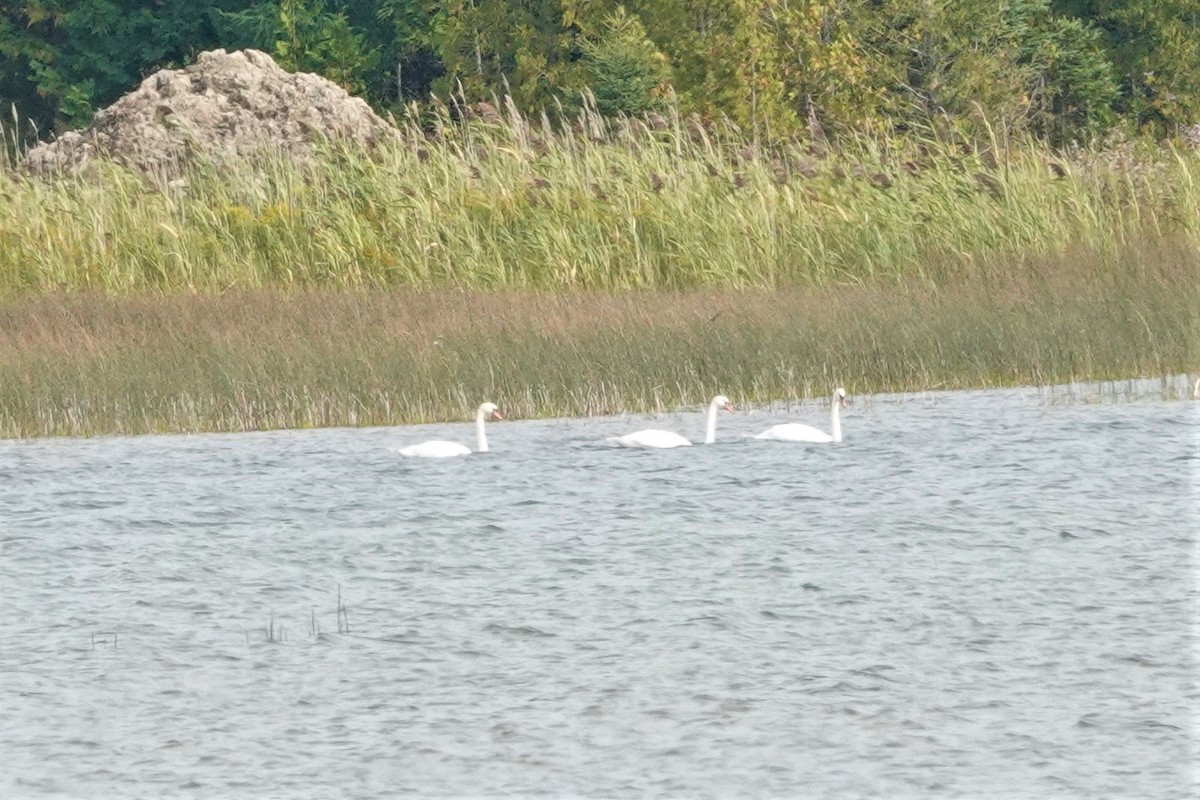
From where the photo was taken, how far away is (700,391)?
14406mm

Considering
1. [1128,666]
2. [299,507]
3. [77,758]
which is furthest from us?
[299,507]

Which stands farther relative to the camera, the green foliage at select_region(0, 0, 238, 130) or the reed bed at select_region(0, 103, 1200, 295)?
the green foliage at select_region(0, 0, 238, 130)

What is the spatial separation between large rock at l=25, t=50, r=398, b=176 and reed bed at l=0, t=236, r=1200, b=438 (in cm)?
705

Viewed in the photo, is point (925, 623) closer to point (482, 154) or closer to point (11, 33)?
point (482, 154)

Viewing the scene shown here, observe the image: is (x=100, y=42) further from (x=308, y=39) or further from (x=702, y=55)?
(x=702, y=55)

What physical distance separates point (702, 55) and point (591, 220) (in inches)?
462

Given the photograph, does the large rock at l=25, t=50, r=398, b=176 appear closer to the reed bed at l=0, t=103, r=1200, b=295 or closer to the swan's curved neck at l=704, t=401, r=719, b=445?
the reed bed at l=0, t=103, r=1200, b=295

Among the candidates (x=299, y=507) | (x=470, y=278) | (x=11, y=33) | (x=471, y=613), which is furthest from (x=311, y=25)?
(x=471, y=613)

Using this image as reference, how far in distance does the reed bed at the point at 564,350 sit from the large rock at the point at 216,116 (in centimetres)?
705

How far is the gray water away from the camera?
6527 millimetres

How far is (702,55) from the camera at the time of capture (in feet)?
96.9

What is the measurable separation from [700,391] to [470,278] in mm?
4012

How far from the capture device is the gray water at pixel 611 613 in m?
6.53

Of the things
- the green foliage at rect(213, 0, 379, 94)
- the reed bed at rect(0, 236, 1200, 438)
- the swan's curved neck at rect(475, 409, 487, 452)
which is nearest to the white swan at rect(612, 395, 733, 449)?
the swan's curved neck at rect(475, 409, 487, 452)
